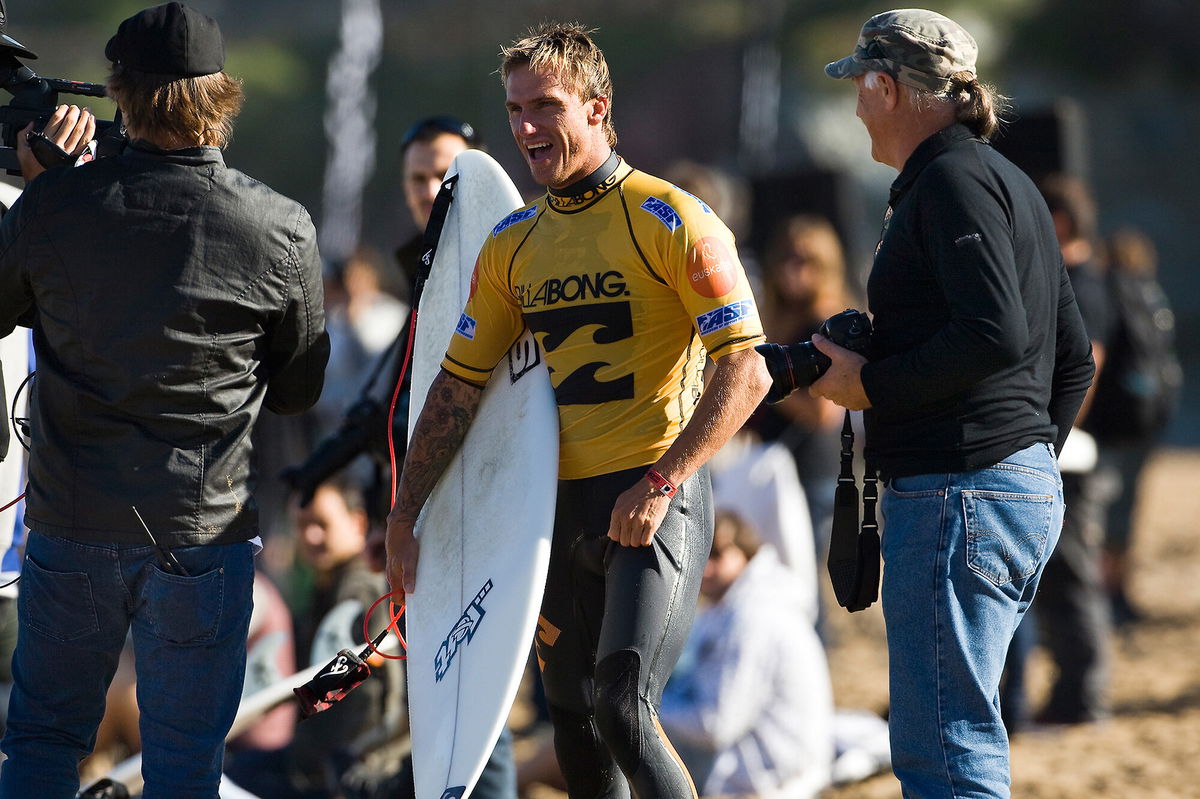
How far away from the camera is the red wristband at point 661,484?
298 cm

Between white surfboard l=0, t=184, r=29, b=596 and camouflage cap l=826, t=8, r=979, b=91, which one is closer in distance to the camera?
camouflage cap l=826, t=8, r=979, b=91

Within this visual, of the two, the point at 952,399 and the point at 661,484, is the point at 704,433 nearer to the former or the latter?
the point at 661,484

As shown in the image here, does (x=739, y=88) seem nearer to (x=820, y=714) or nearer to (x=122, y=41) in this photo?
Answer: (x=820, y=714)

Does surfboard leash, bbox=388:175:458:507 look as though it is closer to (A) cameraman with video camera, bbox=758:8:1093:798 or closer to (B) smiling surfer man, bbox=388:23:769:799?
(B) smiling surfer man, bbox=388:23:769:799

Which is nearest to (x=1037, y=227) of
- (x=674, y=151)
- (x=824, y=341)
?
(x=824, y=341)

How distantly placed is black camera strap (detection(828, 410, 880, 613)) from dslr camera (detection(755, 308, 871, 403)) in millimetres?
257

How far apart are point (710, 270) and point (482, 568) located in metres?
0.90

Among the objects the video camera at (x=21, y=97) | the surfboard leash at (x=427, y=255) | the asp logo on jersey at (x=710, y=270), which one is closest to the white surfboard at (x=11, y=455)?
the video camera at (x=21, y=97)

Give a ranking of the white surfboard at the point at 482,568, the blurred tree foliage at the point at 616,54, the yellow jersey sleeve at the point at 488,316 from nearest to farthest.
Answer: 1. the white surfboard at the point at 482,568
2. the yellow jersey sleeve at the point at 488,316
3. the blurred tree foliage at the point at 616,54

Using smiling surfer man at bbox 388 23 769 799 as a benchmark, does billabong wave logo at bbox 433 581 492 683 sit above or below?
below

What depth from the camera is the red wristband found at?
117 inches

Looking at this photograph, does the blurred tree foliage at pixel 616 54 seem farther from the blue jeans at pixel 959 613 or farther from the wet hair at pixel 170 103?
the blue jeans at pixel 959 613

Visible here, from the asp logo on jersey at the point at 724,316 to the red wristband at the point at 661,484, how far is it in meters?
0.32

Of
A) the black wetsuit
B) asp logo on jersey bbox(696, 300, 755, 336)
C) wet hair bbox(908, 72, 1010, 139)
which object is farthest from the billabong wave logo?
wet hair bbox(908, 72, 1010, 139)
